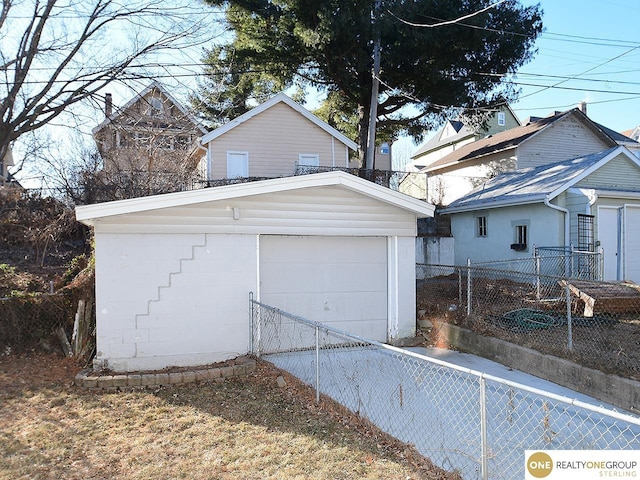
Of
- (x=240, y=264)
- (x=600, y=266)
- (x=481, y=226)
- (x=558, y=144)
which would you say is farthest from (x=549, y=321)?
(x=558, y=144)

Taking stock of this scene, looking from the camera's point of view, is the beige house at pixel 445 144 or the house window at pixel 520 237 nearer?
A: the house window at pixel 520 237

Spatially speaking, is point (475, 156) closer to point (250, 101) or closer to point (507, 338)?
point (250, 101)

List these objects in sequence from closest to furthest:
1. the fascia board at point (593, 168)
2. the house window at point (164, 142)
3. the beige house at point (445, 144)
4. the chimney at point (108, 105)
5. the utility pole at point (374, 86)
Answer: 1. the chimney at point (108, 105)
2. the fascia board at point (593, 168)
3. the house window at point (164, 142)
4. the utility pole at point (374, 86)
5. the beige house at point (445, 144)

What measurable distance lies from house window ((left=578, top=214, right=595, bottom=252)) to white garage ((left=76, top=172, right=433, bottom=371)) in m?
6.20

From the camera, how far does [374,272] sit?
8.10m

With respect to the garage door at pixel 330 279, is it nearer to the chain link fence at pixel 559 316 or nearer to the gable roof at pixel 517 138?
the chain link fence at pixel 559 316

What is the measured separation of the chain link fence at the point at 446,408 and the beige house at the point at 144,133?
6.73 m

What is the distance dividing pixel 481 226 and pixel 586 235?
138 inches

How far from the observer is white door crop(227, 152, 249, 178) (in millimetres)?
18062

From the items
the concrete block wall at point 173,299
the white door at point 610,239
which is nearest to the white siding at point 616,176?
the white door at point 610,239

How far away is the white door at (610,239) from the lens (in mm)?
11805

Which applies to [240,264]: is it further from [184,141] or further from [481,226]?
[184,141]

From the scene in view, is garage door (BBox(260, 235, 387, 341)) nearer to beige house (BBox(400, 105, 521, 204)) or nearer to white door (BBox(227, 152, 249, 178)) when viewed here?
white door (BBox(227, 152, 249, 178))

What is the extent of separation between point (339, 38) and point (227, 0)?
4.28m
